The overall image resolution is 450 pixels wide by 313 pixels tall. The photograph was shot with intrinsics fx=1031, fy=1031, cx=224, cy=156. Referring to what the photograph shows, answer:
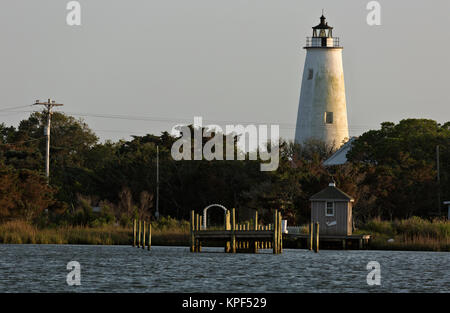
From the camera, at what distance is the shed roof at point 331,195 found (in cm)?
6438

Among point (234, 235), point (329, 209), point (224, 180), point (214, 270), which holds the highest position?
point (224, 180)

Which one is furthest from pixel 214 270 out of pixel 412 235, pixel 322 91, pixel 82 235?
pixel 322 91

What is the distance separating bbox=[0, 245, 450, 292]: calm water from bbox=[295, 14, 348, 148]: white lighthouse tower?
2834 cm

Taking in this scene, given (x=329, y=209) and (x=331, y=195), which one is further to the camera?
(x=329, y=209)

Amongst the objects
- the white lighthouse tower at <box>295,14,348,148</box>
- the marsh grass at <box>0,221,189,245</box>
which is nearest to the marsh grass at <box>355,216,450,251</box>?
the marsh grass at <box>0,221,189,245</box>

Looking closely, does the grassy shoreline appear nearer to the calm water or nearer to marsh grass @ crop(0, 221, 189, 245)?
marsh grass @ crop(0, 221, 189, 245)

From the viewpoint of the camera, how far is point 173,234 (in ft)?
229

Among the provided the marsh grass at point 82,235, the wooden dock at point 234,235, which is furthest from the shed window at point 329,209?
the marsh grass at point 82,235

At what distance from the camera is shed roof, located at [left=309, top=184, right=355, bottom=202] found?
6438cm

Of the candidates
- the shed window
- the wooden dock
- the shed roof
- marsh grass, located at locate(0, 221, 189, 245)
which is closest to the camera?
the wooden dock

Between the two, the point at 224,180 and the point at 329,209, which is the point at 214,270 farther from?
the point at 224,180

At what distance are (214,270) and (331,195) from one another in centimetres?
1550

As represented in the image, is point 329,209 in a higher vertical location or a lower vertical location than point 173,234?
higher
